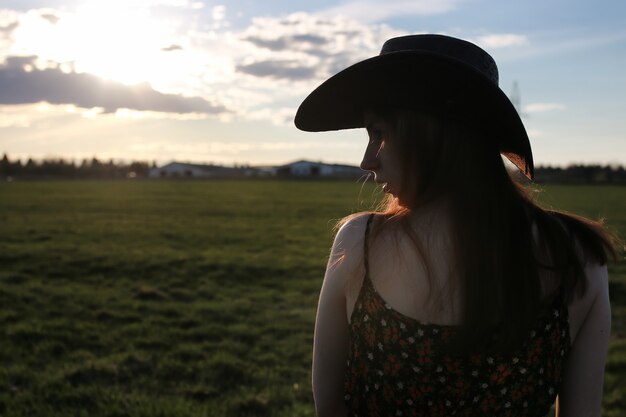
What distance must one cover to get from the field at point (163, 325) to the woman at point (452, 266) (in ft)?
1.24

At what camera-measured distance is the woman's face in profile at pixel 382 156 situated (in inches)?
60.7

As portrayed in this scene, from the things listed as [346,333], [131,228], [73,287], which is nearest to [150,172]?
[131,228]

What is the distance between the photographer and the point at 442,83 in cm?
156

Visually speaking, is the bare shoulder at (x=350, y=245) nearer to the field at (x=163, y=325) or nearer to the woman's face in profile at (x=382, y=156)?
the woman's face in profile at (x=382, y=156)

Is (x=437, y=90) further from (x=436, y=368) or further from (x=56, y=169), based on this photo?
(x=56, y=169)

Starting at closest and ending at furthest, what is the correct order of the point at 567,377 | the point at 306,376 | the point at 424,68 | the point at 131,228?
the point at 424,68, the point at 567,377, the point at 306,376, the point at 131,228

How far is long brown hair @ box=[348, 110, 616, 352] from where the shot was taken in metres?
1.47

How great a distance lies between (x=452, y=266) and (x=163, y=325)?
7.15m

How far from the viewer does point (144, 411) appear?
17.1 feet

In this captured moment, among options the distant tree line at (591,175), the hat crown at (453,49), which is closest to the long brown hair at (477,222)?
the hat crown at (453,49)

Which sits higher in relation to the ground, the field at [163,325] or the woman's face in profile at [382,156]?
the woman's face in profile at [382,156]

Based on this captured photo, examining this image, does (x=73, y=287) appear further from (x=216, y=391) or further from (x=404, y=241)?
(x=404, y=241)

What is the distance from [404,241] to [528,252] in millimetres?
306


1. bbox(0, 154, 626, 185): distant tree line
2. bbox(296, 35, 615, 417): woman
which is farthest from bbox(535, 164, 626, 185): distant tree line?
bbox(296, 35, 615, 417): woman
